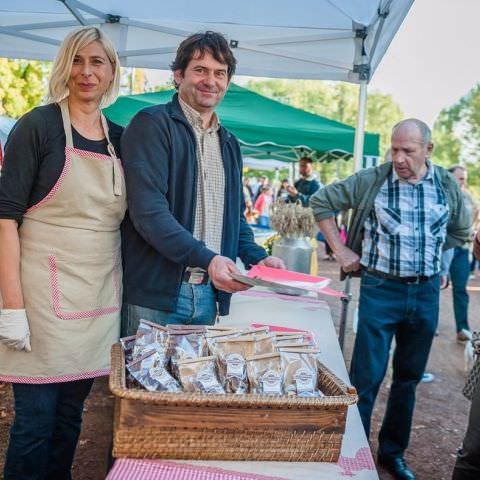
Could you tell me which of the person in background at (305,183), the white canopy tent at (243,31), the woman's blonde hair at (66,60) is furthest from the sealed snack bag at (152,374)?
the person in background at (305,183)

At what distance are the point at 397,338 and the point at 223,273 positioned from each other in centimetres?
176

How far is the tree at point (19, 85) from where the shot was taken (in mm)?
11922

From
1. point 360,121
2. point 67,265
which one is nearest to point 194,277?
point 67,265

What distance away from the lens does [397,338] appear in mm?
2934

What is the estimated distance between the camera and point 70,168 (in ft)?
5.43

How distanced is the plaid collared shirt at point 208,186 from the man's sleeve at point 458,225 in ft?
5.23

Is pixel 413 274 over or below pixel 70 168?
below

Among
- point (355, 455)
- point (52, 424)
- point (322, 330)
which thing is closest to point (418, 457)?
point (322, 330)

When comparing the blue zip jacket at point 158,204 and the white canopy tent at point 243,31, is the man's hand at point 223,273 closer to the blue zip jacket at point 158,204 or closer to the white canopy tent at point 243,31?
the blue zip jacket at point 158,204

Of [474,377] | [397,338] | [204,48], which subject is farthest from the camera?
[397,338]

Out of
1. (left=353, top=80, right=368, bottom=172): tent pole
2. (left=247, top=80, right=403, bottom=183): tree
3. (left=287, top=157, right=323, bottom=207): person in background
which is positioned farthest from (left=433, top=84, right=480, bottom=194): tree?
(left=353, top=80, right=368, bottom=172): tent pole

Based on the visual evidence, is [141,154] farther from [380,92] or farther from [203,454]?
[380,92]

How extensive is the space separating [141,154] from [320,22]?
2.75 metres

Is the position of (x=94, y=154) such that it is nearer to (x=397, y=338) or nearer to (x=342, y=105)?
(x=397, y=338)
